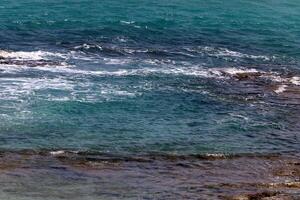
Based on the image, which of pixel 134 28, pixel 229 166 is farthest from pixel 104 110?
pixel 134 28

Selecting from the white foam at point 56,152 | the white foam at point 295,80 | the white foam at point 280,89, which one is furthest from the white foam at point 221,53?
the white foam at point 56,152

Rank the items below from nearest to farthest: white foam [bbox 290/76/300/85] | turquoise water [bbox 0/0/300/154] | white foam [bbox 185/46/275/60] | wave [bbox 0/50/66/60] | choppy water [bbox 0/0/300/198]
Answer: choppy water [bbox 0/0/300/198]
turquoise water [bbox 0/0/300/154]
white foam [bbox 290/76/300/85]
wave [bbox 0/50/66/60]
white foam [bbox 185/46/275/60]

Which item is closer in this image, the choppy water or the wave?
the choppy water

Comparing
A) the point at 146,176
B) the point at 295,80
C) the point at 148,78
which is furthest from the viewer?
the point at 295,80

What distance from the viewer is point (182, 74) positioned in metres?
57.5

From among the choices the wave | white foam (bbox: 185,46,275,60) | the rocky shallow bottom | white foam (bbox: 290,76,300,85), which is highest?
the wave

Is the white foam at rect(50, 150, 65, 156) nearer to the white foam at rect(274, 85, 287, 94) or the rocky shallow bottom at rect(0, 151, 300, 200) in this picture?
the rocky shallow bottom at rect(0, 151, 300, 200)

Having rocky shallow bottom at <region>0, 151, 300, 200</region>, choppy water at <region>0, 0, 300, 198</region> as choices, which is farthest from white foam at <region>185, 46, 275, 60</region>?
rocky shallow bottom at <region>0, 151, 300, 200</region>

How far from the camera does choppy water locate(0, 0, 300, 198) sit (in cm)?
4244

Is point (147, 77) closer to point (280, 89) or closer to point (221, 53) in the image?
point (280, 89)

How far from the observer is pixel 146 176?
117 feet

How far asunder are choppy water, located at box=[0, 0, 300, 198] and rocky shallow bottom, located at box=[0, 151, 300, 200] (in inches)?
57.6

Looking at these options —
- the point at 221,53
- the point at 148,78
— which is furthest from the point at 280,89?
the point at 221,53

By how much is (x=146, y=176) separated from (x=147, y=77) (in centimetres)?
2107
